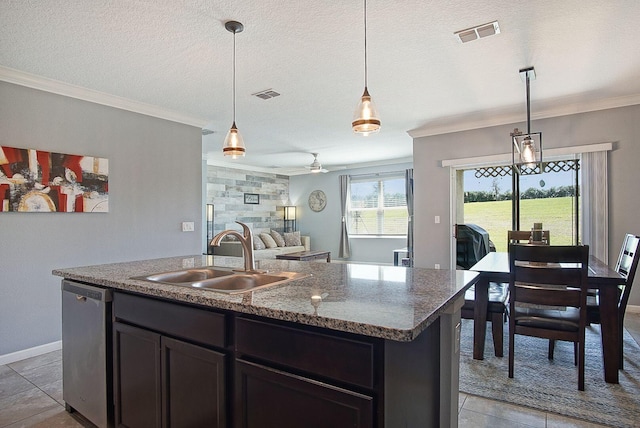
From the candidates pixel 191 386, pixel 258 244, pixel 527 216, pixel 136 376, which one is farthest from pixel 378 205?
pixel 191 386

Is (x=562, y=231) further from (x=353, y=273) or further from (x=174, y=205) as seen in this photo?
(x=174, y=205)

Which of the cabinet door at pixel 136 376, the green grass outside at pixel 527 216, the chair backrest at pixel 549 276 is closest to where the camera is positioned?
the cabinet door at pixel 136 376

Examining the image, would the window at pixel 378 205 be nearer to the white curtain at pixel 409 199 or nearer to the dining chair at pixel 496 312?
the white curtain at pixel 409 199

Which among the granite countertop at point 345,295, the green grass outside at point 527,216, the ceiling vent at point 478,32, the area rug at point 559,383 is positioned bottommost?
the area rug at point 559,383

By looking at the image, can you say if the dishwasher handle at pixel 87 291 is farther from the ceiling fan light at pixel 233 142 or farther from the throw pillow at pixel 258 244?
the throw pillow at pixel 258 244

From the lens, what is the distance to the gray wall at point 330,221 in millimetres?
8141

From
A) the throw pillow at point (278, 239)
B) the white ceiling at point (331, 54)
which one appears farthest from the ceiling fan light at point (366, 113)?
the throw pillow at point (278, 239)

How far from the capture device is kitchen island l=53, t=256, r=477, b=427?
3.36 feet

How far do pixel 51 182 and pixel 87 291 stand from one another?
6.17 ft

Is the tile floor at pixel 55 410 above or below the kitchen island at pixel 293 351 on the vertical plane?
below

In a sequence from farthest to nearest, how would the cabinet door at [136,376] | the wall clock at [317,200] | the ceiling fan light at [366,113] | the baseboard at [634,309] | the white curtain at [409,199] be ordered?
the wall clock at [317,200] < the white curtain at [409,199] < the baseboard at [634,309] < the ceiling fan light at [366,113] < the cabinet door at [136,376]

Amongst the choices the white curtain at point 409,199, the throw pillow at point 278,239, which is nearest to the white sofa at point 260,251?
the throw pillow at point 278,239

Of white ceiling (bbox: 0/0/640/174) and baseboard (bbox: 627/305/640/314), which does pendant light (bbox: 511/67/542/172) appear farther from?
baseboard (bbox: 627/305/640/314)

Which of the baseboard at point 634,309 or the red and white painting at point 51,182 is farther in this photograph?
the baseboard at point 634,309
